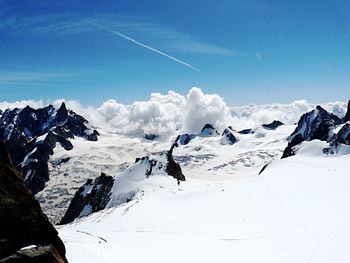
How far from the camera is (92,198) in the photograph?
494ft

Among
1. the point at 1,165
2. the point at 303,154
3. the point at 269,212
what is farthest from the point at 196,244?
the point at 303,154

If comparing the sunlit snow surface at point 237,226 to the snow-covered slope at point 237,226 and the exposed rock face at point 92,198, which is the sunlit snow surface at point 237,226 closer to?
the snow-covered slope at point 237,226

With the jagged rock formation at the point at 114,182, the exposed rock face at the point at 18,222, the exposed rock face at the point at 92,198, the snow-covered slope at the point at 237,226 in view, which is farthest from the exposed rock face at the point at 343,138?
the exposed rock face at the point at 18,222

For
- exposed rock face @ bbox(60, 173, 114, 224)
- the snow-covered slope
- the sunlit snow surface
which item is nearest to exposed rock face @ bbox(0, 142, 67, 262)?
the sunlit snow surface

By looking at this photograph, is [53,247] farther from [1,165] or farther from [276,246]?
[276,246]

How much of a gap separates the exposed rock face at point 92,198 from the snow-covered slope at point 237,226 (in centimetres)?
4416

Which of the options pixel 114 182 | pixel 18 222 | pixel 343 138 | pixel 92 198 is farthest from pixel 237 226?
pixel 343 138

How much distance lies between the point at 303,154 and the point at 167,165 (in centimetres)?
5538

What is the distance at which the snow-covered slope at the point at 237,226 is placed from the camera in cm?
3931

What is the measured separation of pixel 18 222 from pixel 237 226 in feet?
120

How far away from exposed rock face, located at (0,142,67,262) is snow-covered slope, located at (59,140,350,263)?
8.76 m

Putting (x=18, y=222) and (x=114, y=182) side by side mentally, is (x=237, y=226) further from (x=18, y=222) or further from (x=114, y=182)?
(x=114, y=182)

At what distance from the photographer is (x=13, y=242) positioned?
2197 cm

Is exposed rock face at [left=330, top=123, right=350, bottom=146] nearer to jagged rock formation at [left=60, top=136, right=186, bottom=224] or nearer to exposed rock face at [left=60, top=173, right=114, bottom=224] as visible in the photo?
jagged rock formation at [left=60, top=136, right=186, bottom=224]
